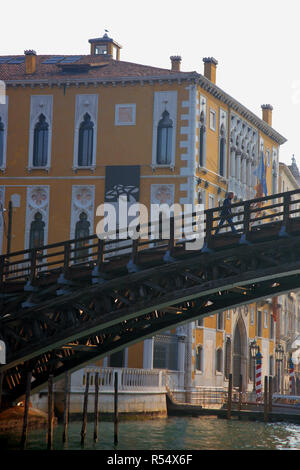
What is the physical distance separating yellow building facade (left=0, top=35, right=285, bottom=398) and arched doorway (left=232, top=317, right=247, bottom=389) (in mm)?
5763

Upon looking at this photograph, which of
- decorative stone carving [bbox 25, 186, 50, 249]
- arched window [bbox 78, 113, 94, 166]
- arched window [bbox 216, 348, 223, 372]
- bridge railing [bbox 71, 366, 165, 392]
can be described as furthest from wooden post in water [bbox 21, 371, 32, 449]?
arched window [bbox 216, 348, 223, 372]

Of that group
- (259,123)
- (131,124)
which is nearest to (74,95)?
(131,124)

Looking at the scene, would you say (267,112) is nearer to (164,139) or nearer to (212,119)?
(212,119)

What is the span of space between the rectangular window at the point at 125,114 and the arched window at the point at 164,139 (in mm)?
1230

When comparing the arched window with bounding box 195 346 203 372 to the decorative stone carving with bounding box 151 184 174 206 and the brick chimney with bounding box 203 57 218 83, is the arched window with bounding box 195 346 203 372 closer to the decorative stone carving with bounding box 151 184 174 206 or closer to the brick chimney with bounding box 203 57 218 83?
the decorative stone carving with bounding box 151 184 174 206

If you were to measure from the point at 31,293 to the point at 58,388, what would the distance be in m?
8.67

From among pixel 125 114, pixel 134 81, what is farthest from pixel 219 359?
pixel 134 81

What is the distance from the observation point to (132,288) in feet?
94.8

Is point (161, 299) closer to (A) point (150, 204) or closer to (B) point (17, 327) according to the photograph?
(B) point (17, 327)

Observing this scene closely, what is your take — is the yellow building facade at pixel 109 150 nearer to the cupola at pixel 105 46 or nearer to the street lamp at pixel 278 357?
the cupola at pixel 105 46

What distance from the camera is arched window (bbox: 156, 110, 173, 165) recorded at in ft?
152

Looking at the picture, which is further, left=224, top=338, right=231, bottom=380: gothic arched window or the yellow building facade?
left=224, top=338, right=231, bottom=380: gothic arched window

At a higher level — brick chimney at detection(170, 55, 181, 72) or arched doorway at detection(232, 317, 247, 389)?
brick chimney at detection(170, 55, 181, 72)

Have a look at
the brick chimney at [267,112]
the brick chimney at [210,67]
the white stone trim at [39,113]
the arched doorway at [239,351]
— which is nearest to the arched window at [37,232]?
the white stone trim at [39,113]
